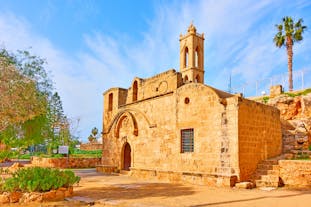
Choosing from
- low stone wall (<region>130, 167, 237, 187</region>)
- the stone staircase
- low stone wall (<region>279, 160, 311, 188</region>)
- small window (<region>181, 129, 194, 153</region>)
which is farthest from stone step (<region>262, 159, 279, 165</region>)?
small window (<region>181, 129, 194, 153</region>)

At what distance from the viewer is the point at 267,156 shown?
13.5m

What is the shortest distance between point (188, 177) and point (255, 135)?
3.64 metres

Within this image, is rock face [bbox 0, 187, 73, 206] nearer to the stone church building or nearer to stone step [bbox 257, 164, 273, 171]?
the stone church building

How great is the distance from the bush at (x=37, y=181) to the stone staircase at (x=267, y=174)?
24.6 feet

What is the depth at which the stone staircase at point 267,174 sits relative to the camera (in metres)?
11.4

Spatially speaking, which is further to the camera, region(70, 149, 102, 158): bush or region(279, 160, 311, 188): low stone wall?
region(70, 149, 102, 158): bush

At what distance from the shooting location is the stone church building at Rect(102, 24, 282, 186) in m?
12.0

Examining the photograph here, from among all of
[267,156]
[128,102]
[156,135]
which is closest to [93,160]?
[128,102]

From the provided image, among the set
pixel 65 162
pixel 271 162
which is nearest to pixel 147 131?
pixel 271 162

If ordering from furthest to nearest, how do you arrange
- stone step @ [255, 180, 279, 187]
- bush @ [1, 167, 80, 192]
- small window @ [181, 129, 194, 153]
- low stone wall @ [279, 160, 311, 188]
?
small window @ [181, 129, 194, 153] → stone step @ [255, 180, 279, 187] → low stone wall @ [279, 160, 311, 188] → bush @ [1, 167, 80, 192]

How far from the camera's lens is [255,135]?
12828mm

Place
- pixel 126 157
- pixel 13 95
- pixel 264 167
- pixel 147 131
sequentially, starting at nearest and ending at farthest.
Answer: pixel 13 95 → pixel 264 167 → pixel 147 131 → pixel 126 157

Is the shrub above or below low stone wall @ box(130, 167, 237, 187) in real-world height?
above

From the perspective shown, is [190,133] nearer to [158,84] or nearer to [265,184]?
[265,184]
